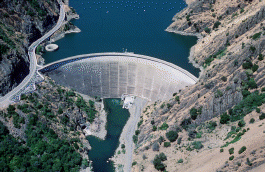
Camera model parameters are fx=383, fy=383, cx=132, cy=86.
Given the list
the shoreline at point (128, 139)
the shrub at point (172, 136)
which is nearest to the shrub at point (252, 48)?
the shrub at point (172, 136)

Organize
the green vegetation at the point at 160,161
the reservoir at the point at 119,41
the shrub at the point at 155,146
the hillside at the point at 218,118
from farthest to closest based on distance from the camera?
the reservoir at the point at 119,41 < the shrub at the point at 155,146 < the green vegetation at the point at 160,161 < the hillside at the point at 218,118

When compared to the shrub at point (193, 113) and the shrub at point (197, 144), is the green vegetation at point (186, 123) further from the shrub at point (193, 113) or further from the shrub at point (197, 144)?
the shrub at point (197, 144)

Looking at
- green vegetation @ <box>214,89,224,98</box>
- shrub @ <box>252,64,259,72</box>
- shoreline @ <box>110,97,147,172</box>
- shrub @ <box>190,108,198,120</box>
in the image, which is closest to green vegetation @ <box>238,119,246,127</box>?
green vegetation @ <box>214,89,224,98</box>

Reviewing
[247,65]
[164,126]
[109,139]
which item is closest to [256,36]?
[247,65]

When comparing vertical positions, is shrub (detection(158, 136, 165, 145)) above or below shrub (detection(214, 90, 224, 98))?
below

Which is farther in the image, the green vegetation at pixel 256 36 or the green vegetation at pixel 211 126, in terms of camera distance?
the green vegetation at pixel 256 36

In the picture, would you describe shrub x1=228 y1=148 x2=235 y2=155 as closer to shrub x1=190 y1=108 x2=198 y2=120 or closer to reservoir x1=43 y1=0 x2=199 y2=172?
shrub x1=190 y1=108 x2=198 y2=120
